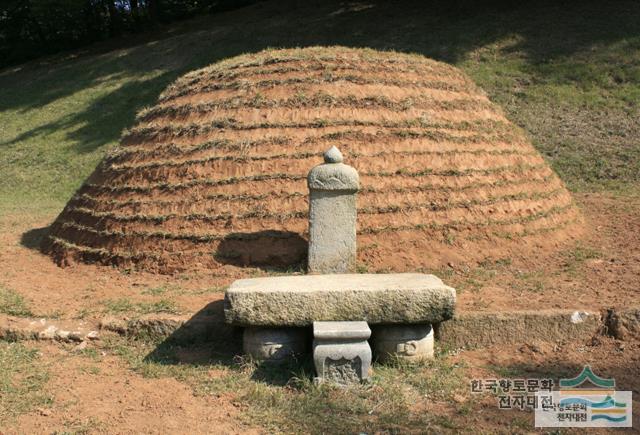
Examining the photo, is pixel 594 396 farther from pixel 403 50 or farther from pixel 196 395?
pixel 403 50

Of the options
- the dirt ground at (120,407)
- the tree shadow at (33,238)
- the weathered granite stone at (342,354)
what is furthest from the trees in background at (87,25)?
the weathered granite stone at (342,354)

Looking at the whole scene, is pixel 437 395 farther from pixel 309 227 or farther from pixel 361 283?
pixel 309 227

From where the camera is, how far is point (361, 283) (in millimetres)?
6043

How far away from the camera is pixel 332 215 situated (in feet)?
25.4

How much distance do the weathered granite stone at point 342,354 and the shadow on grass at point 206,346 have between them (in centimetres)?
47

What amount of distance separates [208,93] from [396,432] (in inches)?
274

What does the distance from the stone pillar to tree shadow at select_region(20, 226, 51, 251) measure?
5.79m

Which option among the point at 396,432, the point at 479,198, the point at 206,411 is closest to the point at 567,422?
the point at 396,432

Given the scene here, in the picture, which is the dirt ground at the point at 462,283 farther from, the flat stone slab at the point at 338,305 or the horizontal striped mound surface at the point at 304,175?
the flat stone slab at the point at 338,305

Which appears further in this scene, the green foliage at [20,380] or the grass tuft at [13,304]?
the grass tuft at [13,304]

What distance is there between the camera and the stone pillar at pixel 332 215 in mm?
7539

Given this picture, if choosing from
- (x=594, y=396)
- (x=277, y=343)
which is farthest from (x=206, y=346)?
(x=594, y=396)

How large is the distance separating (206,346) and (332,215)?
2337 millimetres

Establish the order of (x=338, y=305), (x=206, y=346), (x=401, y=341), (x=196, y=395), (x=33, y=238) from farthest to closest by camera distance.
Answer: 1. (x=33, y=238)
2. (x=206, y=346)
3. (x=401, y=341)
4. (x=338, y=305)
5. (x=196, y=395)
